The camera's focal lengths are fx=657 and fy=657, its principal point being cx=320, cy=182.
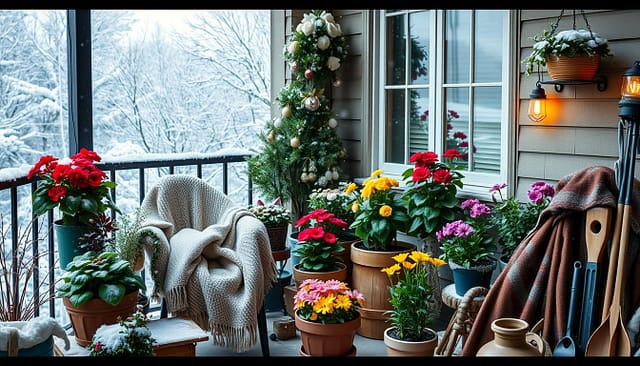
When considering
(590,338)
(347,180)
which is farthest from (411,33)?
(590,338)

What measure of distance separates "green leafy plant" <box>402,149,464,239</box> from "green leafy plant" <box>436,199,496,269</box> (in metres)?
0.12

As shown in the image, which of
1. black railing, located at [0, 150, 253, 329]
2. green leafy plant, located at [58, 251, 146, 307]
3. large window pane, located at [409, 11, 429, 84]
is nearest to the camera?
green leafy plant, located at [58, 251, 146, 307]

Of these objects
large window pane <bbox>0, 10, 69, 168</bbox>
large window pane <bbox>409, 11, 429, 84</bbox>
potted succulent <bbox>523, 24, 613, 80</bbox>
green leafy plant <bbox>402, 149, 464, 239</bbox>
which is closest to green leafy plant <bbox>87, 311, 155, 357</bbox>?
green leafy plant <bbox>402, 149, 464, 239</bbox>

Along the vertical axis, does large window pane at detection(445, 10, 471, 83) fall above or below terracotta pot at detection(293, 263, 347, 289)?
above

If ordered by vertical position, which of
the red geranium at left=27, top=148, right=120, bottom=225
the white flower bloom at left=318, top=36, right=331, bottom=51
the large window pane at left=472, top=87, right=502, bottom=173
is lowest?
the red geranium at left=27, top=148, right=120, bottom=225

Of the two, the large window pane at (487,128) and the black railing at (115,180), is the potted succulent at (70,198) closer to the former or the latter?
the black railing at (115,180)

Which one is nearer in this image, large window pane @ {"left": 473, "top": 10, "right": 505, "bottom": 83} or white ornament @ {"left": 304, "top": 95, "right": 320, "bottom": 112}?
large window pane @ {"left": 473, "top": 10, "right": 505, "bottom": 83}

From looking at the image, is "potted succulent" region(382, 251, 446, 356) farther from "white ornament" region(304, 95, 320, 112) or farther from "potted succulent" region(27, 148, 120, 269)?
"white ornament" region(304, 95, 320, 112)

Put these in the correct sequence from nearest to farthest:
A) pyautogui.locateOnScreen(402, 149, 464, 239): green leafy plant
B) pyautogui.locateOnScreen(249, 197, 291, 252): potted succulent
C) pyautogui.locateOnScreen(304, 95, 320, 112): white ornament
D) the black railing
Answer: the black railing, pyautogui.locateOnScreen(402, 149, 464, 239): green leafy plant, pyautogui.locateOnScreen(249, 197, 291, 252): potted succulent, pyautogui.locateOnScreen(304, 95, 320, 112): white ornament

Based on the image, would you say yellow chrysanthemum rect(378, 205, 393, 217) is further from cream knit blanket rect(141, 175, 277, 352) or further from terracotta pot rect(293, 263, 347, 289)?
cream knit blanket rect(141, 175, 277, 352)

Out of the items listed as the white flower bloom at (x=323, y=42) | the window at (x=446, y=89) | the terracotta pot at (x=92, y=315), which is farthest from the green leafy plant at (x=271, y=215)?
the terracotta pot at (x=92, y=315)

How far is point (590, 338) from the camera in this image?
2557 millimetres

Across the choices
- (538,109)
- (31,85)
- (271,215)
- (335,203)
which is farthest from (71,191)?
(31,85)

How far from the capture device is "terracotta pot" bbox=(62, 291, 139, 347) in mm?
2678
